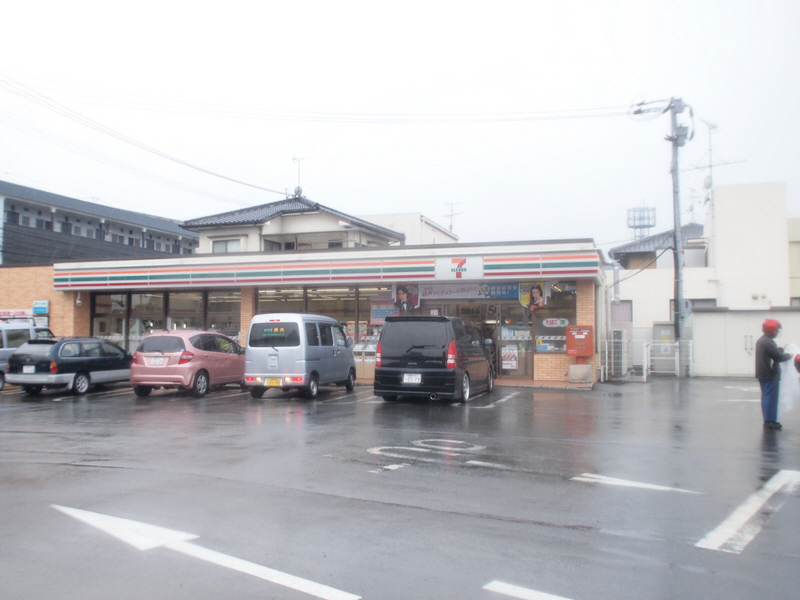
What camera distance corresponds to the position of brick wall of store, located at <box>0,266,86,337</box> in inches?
920

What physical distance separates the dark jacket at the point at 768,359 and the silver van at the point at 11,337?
17.1 m

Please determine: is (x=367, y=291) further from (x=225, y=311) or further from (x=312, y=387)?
(x=312, y=387)

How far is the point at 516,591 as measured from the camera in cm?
398

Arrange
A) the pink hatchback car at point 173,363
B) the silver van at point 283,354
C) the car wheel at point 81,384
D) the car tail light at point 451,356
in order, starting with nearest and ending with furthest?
the car tail light at point 451,356 → the silver van at point 283,354 → the pink hatchback car at point 173,363 → the car wheel at point 81,384

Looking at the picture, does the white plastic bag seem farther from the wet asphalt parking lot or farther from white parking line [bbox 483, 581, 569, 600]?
white parking line [bbox 483, 581, 569, 600]

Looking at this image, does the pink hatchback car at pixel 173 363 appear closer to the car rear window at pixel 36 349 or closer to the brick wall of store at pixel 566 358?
the car rear window at pixel 36 349

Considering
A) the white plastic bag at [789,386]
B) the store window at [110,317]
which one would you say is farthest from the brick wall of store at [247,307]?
Result: the white plastic bag at [789,386]

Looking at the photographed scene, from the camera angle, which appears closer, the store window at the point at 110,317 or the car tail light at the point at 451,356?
the car tail light at the point at 451,356

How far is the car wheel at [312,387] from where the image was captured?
579 inches

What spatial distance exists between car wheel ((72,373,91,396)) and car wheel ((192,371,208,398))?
3.13 m

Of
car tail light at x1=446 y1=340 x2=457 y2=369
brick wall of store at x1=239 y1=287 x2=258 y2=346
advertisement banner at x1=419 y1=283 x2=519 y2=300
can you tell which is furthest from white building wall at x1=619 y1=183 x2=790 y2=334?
car tail light at x1=446 y1=340 x2=457 y2=369

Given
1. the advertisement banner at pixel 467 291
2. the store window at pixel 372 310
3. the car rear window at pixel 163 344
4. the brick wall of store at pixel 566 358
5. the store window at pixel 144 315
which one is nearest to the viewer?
the car rear window at pixel 163 344

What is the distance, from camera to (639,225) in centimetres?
5862

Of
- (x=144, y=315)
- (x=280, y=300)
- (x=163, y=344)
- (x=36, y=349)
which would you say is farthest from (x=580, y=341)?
(x=144, y=315)
